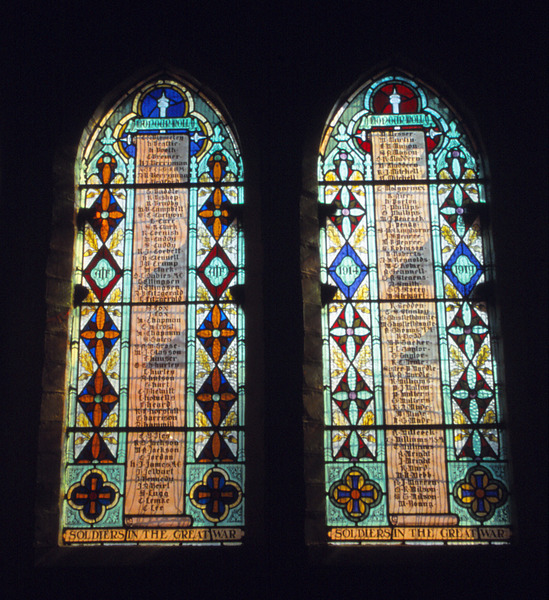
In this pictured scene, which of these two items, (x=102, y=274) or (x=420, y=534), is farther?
(x=102, y=274)

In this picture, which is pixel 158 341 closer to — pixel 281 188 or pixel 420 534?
pixel 281 188

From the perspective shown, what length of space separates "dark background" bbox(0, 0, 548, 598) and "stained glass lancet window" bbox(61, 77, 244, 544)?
0.69 feet

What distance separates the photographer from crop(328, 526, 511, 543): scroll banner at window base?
489cm

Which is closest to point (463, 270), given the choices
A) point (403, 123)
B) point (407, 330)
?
point (407, 330)

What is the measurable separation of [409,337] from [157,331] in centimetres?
164

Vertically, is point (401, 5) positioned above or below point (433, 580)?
above

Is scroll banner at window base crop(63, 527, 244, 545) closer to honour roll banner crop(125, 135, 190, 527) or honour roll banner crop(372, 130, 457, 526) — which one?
honour roll banner crop(125, 135, 190, 527)

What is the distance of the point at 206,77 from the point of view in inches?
228

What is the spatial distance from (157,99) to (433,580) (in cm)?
375

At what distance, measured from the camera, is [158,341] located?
5305mm

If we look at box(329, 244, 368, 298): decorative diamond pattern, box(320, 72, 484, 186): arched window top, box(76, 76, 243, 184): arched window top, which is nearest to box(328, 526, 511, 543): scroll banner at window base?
box(329, 244, 368, 298): decorative diamond pattern

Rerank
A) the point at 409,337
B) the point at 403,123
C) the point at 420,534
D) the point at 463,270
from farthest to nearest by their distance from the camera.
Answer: the point at 403,123 → the point at 463,270 → the point at 409,337 → the point at 420,534

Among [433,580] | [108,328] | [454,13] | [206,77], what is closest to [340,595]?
[433,580]

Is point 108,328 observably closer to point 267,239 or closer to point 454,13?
point 267,239
